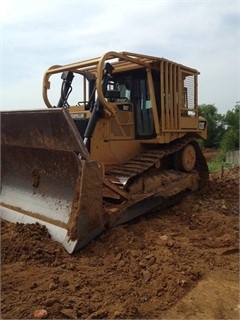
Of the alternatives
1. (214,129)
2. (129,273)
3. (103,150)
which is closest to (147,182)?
(103,150)

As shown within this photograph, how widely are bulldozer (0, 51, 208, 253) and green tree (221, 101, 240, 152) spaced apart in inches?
690

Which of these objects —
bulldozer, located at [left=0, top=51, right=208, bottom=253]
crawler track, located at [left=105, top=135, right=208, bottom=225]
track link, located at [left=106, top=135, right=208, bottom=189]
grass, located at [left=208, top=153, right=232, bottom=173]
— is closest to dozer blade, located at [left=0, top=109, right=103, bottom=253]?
bulldozer, located at [left=0, top=51, right=208, bottom=253]

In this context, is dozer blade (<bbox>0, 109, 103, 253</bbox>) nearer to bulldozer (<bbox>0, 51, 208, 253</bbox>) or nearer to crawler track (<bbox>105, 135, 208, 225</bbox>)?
bulldozer (<bbox>0, 51, 208, 253</bbox>)

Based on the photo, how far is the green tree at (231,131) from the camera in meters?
25.3

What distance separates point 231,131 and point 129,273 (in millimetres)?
24030

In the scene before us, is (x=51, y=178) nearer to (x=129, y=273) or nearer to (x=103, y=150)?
(x=103, y=150)

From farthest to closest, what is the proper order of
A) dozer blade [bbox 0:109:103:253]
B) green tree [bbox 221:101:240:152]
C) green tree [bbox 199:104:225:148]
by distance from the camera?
green tree [bbox 199:104:225:148] → green tree [bbox 221:101:240:152] → dozer blade [bbox 0:109:103:253]

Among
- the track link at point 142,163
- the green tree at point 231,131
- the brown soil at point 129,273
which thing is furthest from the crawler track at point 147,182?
the green tree at point 231,131

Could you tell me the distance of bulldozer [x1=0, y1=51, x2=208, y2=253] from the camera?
4949mm

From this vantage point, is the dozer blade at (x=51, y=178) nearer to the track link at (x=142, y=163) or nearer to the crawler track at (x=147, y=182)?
the crawler track at (x=147, y=182)

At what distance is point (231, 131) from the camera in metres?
26.9

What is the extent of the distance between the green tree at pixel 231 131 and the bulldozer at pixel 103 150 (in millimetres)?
17535

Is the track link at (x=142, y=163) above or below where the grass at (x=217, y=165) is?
above

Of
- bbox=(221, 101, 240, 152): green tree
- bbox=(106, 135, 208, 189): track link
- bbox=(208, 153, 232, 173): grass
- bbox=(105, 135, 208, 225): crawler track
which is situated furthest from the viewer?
bbox=(221, 101, 240, 152): green tree
